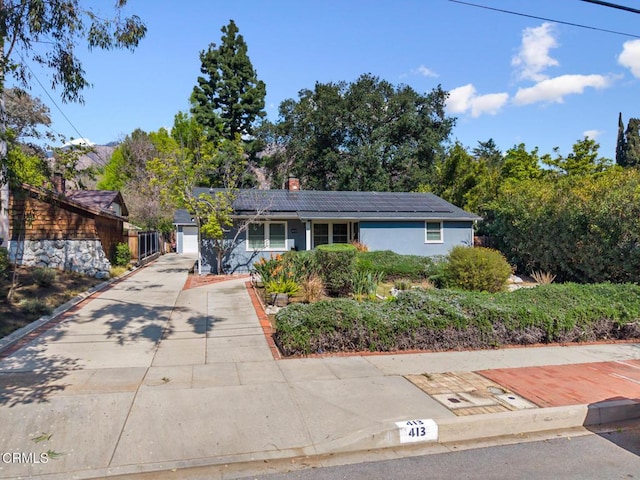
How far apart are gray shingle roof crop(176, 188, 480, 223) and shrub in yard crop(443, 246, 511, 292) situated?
8.41 meters

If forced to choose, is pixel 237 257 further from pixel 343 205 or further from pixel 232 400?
pixel 232 400

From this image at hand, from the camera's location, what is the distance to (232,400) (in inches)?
214

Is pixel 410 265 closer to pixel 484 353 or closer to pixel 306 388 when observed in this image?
pixel 484 353

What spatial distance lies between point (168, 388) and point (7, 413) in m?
1.70

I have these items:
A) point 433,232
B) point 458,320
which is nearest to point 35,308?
point 458,320

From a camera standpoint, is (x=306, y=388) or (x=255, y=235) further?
(x=255, y=235)

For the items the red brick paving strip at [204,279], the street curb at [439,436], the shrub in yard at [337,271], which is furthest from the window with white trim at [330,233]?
the street curb at [439,436]

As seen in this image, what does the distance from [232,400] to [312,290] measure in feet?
20.0

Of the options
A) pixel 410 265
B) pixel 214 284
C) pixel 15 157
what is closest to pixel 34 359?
pixel 15 157

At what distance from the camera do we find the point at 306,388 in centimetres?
589

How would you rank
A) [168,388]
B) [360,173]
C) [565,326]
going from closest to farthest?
1. [168,388]
2. [565,326]
3. [360,173]

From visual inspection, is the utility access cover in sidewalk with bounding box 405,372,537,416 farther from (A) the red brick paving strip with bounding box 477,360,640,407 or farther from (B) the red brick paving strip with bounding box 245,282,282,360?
(B) the red brick paving strip with bounding box 245,282,282,360

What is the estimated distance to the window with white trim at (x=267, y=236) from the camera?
62.7ft

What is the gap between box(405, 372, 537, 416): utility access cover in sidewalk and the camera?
5.28 m
